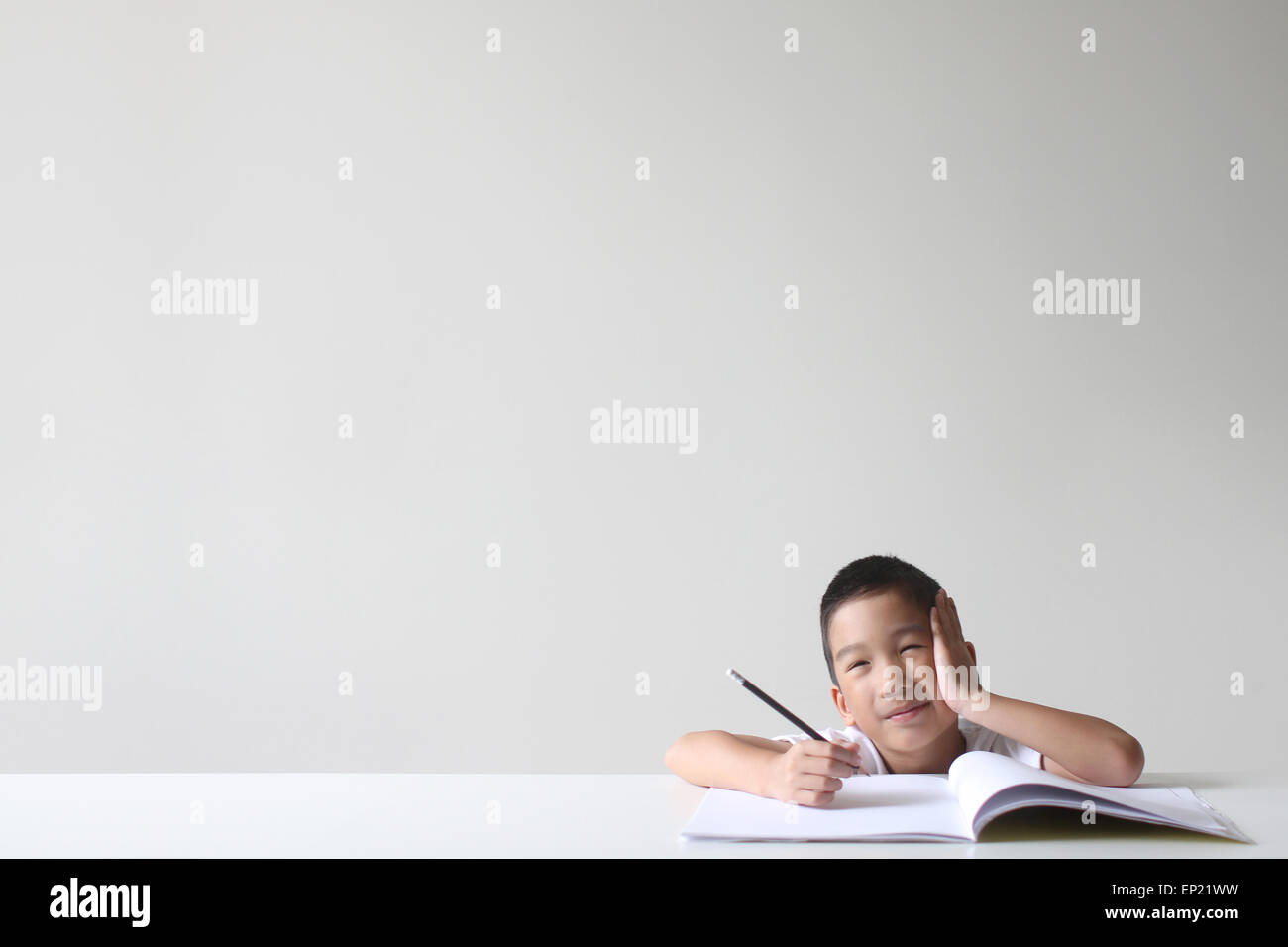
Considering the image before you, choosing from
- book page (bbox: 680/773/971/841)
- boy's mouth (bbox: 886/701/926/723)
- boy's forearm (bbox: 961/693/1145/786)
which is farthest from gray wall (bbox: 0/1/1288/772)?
book page (bbox: 680/773/971/841)

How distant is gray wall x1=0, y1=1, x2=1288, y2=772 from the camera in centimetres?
235

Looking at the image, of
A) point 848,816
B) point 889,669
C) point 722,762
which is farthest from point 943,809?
point 889,669

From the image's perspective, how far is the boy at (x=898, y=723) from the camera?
32.7 inches

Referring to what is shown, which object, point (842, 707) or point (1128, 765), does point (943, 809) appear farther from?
point (842, 707)

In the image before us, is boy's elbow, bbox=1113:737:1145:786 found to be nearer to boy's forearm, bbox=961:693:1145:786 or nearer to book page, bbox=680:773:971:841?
boy's forearm, bbox=961:693:1145:786

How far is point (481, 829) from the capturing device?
70cm

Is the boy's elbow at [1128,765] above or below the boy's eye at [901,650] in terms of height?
below

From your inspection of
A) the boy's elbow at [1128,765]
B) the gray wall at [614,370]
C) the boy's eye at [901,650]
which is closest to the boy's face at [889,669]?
the boy's eye at [901,650]

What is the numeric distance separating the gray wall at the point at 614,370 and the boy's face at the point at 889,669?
1.25 metres

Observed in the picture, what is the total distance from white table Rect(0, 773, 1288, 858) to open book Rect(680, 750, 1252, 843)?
0.01 metres

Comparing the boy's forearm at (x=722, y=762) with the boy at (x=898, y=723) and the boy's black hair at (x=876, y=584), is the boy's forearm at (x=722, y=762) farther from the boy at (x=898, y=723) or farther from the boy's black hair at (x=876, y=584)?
the boy's black hair at (x=876, y=584)
